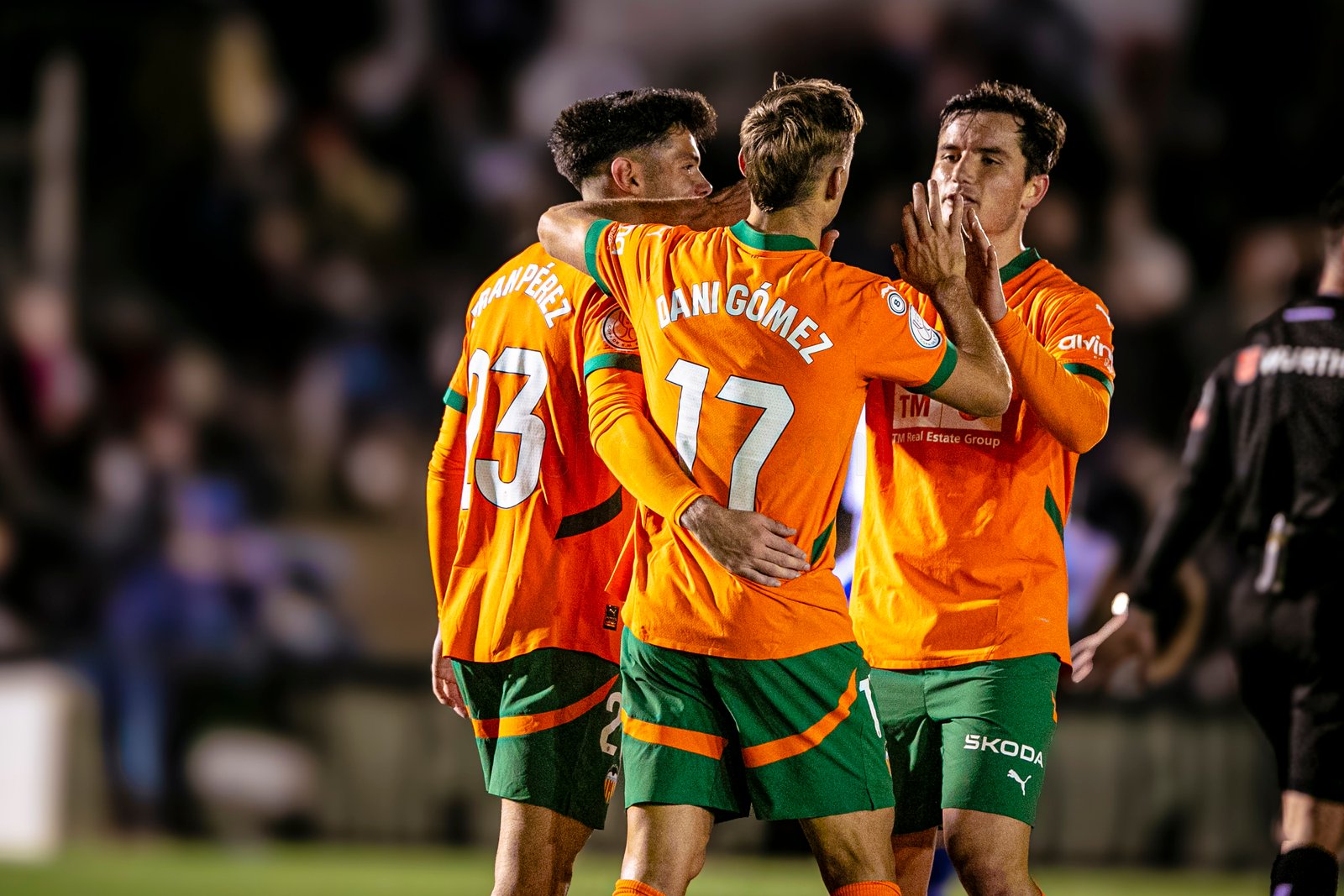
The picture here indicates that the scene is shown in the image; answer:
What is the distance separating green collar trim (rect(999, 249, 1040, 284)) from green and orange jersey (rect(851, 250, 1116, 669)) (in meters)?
0.16

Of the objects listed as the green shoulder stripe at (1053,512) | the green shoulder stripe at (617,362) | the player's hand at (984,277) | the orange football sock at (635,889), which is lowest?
the orange football sock at (635,889)

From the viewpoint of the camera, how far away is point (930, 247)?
12.1 feet

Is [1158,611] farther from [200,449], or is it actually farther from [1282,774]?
[200,449]

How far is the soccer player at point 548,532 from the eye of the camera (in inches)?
170

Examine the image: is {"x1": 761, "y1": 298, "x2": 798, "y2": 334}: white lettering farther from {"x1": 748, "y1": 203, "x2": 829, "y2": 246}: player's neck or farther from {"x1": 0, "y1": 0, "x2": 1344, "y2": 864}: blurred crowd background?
{"x1": 0, "y1": 0, "x2": 1344, "y2": 864}: blurred crowd background

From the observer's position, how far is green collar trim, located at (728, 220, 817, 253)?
Result: 365 cm

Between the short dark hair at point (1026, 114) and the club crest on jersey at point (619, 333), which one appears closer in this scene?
the club crest on jersey at point (619, 333)

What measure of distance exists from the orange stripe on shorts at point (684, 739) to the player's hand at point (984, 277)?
114 centimetres

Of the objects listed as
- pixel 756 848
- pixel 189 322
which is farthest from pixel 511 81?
pixel 756 848

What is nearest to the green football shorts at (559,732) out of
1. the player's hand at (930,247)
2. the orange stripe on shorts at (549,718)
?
the orange stripe on shorts at (549,718)

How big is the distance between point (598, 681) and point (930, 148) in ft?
27.8

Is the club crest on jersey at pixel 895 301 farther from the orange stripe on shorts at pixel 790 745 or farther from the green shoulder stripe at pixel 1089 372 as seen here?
the orange stripe on shorts at pixel 790 745

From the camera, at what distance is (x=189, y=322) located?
12070 mm

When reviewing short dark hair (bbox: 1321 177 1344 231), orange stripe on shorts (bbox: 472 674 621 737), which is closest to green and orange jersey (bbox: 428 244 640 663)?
orange stripe on shorts (bbox: 472 674 621 737)
